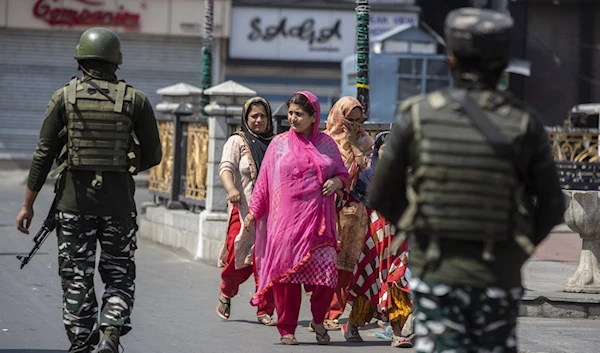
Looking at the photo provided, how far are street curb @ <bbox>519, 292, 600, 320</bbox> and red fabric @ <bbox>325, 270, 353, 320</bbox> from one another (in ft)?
4.29

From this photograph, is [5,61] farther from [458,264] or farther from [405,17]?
[458,264]

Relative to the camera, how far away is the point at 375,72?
24.7 m

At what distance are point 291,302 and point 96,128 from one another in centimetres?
218

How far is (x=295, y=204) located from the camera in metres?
7.88

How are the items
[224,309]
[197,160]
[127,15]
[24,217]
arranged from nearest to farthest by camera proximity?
1. [24,217]
2. [224,309]
3. [197,160]
4. [127,15]

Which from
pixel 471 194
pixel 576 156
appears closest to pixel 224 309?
pixel 471 194

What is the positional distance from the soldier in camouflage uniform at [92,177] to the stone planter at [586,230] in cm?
415

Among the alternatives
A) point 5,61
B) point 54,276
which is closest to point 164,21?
point 5,61

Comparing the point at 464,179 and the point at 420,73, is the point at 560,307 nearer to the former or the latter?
the point at 464,179

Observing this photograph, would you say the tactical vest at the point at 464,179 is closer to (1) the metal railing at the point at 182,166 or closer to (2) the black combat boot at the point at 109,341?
(2) the black combat boot at the point at 109,341

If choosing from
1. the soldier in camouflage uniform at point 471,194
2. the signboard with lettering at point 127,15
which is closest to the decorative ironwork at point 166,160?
the soldier in camouflage uniform at point 471,194

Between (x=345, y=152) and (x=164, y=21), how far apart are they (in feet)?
72.8

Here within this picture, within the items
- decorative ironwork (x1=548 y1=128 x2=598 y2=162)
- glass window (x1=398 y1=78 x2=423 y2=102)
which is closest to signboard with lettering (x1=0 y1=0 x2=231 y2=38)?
glass window (x1=398 y1=78 x2=423 y2=102)

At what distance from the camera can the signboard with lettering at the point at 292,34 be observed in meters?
30.4
